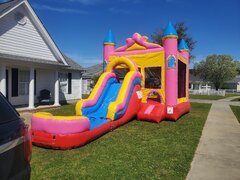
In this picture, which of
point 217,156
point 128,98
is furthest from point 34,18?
point 217,156

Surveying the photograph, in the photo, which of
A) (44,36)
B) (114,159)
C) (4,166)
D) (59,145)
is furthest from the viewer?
(44,36)

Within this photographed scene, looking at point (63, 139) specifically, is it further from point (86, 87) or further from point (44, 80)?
point (86, 87)

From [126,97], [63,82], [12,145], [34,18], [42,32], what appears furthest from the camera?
[63,82]

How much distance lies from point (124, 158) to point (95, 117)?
266 cm

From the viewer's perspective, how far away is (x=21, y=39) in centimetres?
1251

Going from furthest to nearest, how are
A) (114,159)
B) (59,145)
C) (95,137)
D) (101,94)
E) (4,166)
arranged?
(101,94)
(95,137)
(59,145)
(114,159)
(4,166)

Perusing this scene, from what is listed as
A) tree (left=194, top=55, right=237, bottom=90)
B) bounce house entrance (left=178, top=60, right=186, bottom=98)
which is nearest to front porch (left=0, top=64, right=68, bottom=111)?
bounce house entrance (left=178, top=60, right=186, bottom=98)

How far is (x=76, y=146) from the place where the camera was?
19.5ft

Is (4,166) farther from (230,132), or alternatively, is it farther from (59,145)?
(230,132)

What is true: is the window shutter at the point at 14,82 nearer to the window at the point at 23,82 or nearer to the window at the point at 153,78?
the window at the point at 23,82

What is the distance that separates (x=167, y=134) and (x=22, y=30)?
9.71 m

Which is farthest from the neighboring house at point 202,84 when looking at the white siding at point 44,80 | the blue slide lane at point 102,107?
the blue slide lane at point 102,107

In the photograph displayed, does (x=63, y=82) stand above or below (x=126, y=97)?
above

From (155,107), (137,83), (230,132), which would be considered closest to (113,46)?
(137,83)
